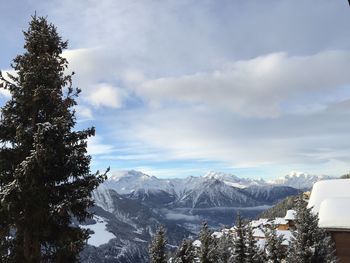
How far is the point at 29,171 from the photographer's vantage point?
12875 mm

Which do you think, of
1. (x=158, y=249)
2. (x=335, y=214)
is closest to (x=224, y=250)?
(x=158, y=249)

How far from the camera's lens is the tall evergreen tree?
517 inches

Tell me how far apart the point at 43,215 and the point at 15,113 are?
13.0 feet

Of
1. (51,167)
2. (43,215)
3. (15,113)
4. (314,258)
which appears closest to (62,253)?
(43,215)

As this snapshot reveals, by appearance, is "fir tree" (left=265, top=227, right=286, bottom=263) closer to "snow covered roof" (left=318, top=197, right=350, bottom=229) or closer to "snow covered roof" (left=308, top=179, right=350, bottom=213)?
"snow covered roof" (left=318, top=197, right=350, bottom=229)

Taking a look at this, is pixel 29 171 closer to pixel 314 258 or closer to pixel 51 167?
pixel 51 167

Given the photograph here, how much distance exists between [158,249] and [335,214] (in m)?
19.6

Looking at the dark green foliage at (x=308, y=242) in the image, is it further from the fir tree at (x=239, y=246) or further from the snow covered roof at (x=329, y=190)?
the snow covered roof at (x=329, y=190)

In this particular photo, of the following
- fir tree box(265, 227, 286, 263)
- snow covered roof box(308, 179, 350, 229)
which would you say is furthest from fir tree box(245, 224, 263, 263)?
snow covered roof box(308, 179, 350, 229)

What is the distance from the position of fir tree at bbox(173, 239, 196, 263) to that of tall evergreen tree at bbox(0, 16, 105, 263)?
2669 cm

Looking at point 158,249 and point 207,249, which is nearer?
point 207,249

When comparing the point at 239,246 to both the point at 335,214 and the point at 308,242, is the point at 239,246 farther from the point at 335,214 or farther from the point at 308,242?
the point at 308,242

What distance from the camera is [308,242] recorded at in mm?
27078

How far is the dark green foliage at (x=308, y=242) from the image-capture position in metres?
26.7
